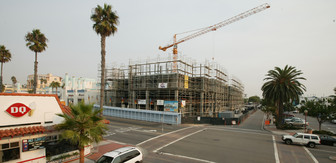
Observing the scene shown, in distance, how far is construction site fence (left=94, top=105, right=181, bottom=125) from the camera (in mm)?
34438

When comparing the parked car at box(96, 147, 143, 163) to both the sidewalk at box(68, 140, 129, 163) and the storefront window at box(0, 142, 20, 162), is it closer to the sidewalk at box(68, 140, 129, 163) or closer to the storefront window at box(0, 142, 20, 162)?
the sidewalk at box(68, 140, 129, 163)

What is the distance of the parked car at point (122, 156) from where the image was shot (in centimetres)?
1137

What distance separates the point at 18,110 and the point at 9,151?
2.71m

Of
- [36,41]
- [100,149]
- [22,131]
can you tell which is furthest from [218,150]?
[36,41]

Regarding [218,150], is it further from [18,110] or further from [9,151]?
[18,110]

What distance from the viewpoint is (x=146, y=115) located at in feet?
124

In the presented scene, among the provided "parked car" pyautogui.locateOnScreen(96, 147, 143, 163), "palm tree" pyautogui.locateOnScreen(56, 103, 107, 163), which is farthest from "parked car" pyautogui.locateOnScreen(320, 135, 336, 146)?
"palm tree" pyautogui.locateOnScreen(56, 103, 107, 163)

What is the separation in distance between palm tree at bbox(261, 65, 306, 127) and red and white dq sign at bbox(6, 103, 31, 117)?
3525cm

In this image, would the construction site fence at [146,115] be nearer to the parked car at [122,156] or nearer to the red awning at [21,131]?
the parked car at [122,156]

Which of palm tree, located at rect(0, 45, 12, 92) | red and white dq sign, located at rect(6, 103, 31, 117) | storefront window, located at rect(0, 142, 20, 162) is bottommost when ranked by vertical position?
storefront window, located at rect(0, 142, 20, 162)

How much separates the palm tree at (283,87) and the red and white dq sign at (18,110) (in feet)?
116

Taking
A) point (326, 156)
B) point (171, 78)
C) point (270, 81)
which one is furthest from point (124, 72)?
point (326, 156)

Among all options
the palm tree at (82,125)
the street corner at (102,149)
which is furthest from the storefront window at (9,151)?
the street corner at (102,149)

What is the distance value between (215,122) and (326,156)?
776 inches
